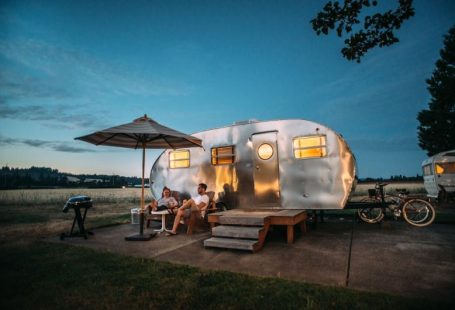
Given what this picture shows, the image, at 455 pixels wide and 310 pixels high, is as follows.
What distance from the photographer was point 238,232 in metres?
4.95

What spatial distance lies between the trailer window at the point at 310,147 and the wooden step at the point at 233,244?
9.43 feet

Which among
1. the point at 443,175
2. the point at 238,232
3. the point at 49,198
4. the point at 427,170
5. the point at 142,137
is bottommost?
the point at 49,198

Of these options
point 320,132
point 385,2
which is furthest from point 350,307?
point 320,132

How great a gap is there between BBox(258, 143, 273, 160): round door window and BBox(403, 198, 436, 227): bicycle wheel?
13.2 ft

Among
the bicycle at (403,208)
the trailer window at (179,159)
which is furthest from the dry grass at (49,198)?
the bicycle at (403,208)

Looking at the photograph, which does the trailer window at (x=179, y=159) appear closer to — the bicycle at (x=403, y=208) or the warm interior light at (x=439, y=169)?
the bicycle at (x=403, y=208)

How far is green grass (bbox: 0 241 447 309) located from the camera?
2617mm

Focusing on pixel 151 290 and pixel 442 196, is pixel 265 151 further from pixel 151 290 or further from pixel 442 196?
pixel 442 196

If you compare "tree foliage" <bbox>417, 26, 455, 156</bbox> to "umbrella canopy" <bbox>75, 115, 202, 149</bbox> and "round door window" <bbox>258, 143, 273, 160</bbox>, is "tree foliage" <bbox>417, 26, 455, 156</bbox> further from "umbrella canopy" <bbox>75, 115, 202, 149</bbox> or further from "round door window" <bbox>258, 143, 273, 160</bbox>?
"umbrella canopy" <bbox>75, 115, 202, 149</bbox>

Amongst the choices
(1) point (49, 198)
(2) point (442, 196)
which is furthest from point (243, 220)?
(1) point (49, 198)

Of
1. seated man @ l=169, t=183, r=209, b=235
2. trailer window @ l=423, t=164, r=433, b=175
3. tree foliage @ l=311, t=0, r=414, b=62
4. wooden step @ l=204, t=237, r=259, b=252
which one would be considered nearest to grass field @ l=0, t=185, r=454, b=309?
wooden step @ l=204, t=237, r=259, b=252

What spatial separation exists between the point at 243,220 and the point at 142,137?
10.7 feet

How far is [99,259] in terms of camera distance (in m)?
4.24

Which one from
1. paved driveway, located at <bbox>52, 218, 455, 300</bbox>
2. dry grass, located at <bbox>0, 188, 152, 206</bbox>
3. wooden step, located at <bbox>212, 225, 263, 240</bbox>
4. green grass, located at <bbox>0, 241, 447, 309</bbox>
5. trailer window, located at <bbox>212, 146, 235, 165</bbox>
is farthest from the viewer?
dry grass, located at <bbox>0, 188, 152, 206</bbox>
